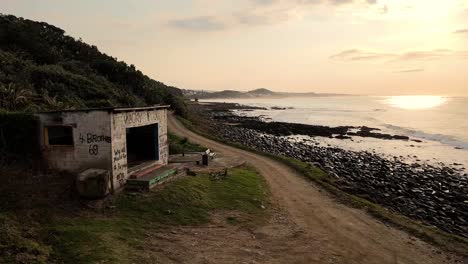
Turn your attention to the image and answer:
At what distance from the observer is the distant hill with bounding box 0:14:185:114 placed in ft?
106

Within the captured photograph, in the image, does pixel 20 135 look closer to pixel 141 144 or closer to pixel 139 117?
pixel 139 117

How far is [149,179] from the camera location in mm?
17797

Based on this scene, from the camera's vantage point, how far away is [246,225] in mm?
16375

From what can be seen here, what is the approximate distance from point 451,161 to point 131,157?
3375 centimetres

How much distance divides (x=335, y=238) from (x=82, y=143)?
10.9 m

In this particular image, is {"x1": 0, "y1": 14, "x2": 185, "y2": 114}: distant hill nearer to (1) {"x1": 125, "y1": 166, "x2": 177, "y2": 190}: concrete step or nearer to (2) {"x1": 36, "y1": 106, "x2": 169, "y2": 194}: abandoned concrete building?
(2) {"x1": 36, "y1": 106, "x2": 169, "y2": 194}: abandoned concrete building

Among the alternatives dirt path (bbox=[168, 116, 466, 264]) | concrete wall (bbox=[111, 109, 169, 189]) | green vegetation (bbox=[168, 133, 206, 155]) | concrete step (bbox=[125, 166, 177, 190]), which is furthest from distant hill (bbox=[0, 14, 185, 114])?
dirt path (bbox=[168, 116, 466, 264])

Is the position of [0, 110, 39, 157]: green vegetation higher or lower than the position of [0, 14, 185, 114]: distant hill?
lower

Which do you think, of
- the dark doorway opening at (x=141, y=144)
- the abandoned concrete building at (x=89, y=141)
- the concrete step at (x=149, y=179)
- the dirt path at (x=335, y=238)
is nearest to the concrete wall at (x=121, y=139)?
the abandoned concrete building at (x=89, y=141)

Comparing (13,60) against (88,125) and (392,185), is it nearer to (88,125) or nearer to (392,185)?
(88,125)

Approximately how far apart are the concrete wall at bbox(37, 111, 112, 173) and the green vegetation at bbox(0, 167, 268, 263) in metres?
2.03

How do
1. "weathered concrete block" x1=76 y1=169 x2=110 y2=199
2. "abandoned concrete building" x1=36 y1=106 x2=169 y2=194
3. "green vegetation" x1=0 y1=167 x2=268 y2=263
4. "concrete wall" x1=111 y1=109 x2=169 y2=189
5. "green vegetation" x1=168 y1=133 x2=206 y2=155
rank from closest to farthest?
"green vegetation" x1=0 y1=167 x2=268 y2=263 < "weathered concrete block" x1=76 y1=169 x2=110 y2=199 < "abandoned concrete building" x1=36 y1=106 x2=169 y2=194 < "concrete wall" x1=111 y1=109 x2=169 y2=189 < "green vegetation" x1=168 y1=133 x2=206 y2=155

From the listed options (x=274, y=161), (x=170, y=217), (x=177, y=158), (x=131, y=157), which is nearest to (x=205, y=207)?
(x=170, y=217)

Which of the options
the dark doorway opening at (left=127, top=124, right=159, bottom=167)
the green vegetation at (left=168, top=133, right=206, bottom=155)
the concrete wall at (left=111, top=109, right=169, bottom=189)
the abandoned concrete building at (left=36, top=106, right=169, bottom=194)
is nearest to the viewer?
the abandoned concrete building at (left=36, top=106, right=169, bottom=194)
